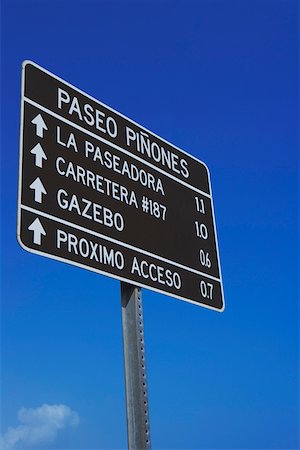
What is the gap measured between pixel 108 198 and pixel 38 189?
493 mm

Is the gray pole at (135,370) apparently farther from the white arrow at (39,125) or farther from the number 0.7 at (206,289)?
the white arrow at (39,125)

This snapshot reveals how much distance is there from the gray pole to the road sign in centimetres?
12

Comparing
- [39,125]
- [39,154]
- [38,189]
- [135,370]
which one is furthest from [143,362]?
[39,125]

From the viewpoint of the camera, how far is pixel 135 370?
300cm

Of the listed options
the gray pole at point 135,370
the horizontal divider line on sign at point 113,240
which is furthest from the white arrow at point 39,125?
the gray pole at point 135,370

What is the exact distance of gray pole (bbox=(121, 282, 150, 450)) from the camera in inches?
114

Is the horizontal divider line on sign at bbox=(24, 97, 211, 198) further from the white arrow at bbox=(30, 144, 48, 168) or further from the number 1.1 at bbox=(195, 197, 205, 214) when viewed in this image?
the white arrow at bbox=(30, 144, 48, 168)

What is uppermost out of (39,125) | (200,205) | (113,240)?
(200,205)

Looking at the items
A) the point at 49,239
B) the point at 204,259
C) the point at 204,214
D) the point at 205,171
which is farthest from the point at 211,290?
the point at 49,239

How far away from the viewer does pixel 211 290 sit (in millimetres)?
3732

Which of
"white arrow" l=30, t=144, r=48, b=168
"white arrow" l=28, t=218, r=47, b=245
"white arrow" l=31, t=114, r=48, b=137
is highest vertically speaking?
"white arrow" l=31, t=114, r=48, b=137

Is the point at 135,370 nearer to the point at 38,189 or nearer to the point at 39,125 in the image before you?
the point at 38,189

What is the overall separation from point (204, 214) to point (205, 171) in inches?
13.9

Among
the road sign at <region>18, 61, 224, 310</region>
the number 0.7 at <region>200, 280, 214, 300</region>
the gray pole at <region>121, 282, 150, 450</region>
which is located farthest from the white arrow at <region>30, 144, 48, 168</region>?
the number 0.7 at <region>200, 280, 214, 300</region>
